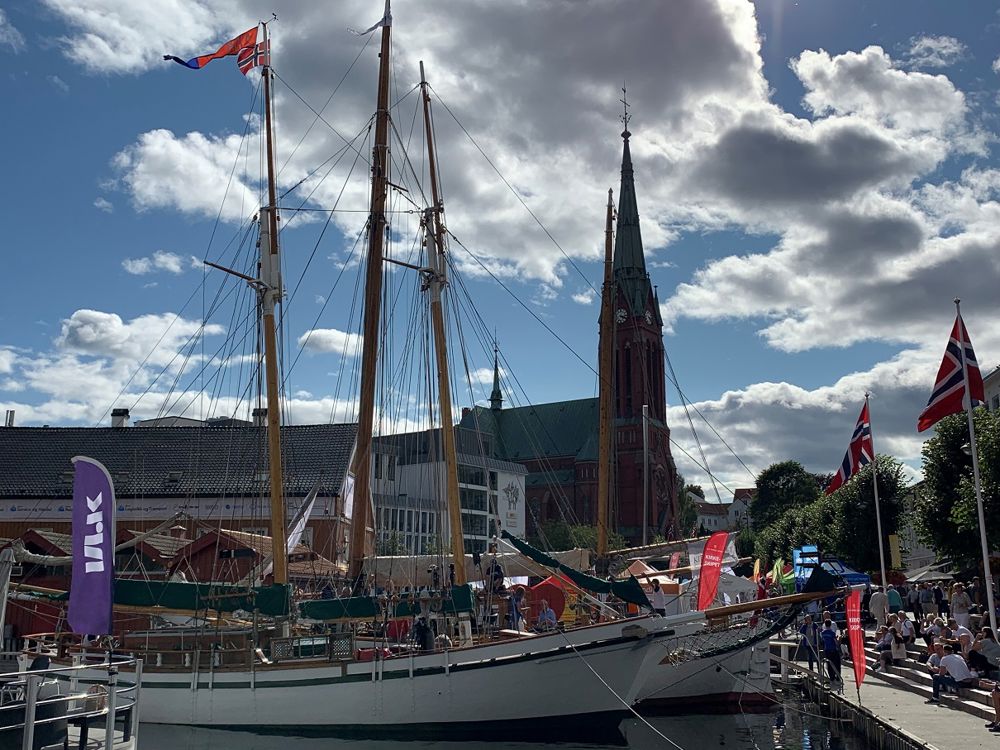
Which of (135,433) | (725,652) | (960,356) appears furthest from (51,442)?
(960,356)

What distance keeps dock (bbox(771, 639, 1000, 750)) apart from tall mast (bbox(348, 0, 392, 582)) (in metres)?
14.4

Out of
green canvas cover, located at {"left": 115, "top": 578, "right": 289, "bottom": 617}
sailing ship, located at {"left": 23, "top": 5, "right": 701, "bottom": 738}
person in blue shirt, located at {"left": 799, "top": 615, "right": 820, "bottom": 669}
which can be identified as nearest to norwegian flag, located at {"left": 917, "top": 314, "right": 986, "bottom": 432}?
person in blue shirt, located at {"left": 799, "top": 615, "right": 820, "bottom": 669}

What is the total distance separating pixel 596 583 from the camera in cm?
2489

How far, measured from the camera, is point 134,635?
91.0 feet

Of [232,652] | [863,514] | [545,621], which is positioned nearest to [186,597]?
[232,652]

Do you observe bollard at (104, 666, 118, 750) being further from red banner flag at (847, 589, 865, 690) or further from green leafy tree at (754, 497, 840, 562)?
green leafy tree at (754, 497, 840, 562)

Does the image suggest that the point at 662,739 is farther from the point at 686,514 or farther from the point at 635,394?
the point at 686,514

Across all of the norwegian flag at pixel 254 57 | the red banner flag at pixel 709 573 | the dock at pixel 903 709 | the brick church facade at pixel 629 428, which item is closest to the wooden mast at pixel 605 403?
the dock at pixel 903 709

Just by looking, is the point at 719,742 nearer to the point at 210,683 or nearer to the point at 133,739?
the point at 210,683

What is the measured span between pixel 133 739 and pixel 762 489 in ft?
391

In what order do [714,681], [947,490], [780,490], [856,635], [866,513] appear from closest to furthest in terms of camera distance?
[856,635] < [714,681] < [947,490] < [866,513] < [780,490]

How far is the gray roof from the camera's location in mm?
56688

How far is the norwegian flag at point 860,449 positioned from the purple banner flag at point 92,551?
31.3 m

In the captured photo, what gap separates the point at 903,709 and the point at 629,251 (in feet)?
349
